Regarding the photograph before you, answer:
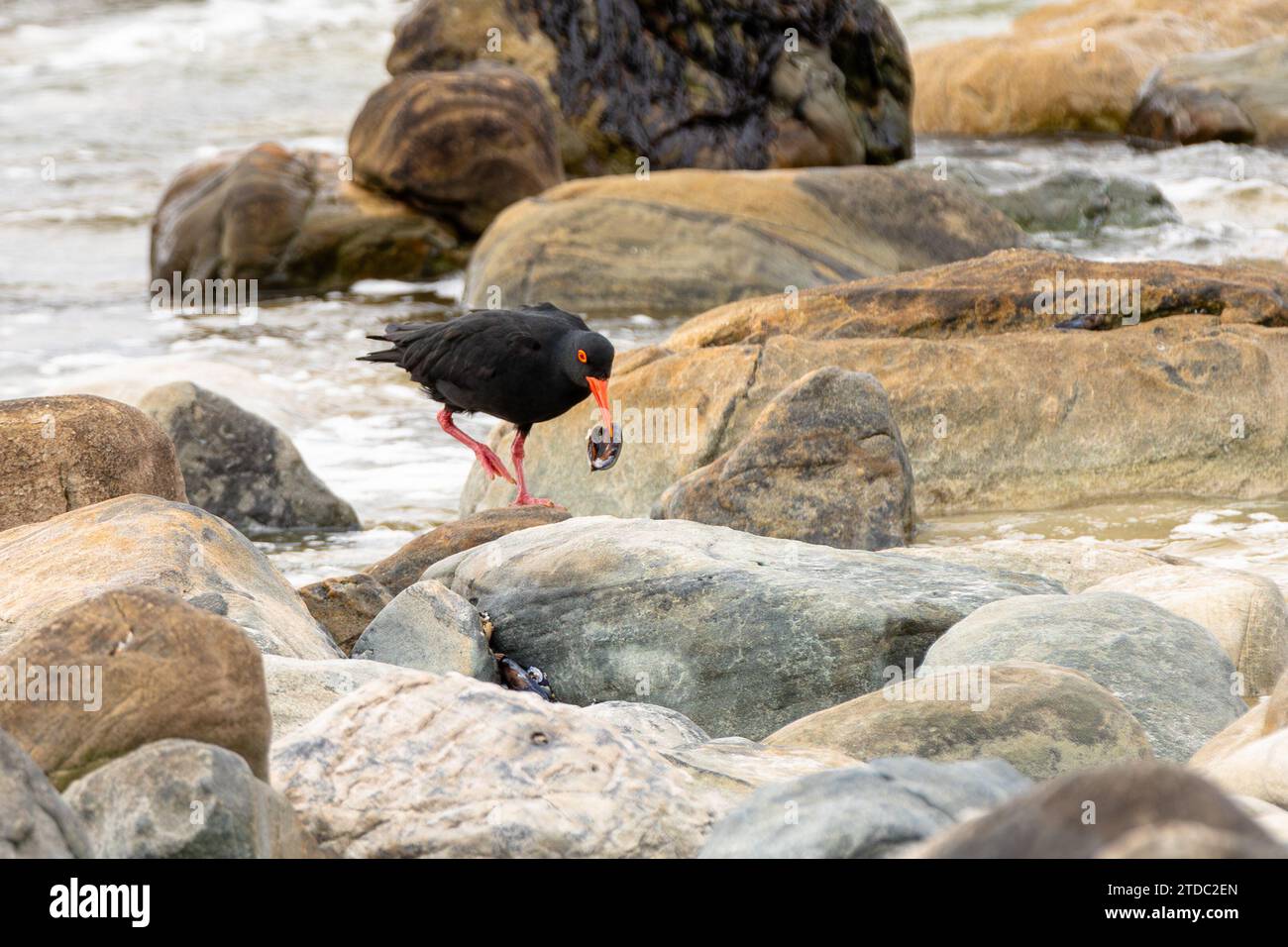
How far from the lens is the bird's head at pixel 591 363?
7.14 m

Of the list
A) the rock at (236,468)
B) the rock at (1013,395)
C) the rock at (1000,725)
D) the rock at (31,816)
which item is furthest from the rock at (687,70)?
the rock at (31,816)

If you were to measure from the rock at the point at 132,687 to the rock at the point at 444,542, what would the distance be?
2.97 meters

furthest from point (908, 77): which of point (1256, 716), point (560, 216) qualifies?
point (1256, 716)

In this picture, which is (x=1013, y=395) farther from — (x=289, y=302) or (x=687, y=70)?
(x=687, y=70)

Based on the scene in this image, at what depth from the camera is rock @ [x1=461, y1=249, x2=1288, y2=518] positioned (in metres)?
7.88

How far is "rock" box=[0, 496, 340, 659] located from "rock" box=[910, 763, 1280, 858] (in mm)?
2880

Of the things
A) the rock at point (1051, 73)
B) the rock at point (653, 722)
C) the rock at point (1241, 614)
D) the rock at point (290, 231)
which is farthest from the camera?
the rock at point (1051, 73)

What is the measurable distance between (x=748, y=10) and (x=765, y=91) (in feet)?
3.32

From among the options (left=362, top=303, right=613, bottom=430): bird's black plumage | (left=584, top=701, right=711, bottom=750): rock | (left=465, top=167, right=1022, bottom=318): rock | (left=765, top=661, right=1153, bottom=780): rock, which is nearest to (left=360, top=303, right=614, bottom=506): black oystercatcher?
(left=362, top=303, right=613, bottom=430): bird's black plumage

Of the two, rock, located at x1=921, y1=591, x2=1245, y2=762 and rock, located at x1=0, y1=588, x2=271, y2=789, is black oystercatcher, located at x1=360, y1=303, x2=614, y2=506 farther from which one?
rock, located at x1=0, y1=588, x2=271, y2=789

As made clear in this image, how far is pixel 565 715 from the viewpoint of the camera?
11.8 ft

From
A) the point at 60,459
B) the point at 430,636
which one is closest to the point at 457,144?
the point at 60,459

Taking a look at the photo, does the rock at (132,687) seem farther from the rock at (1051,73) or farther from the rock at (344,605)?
the rock at (1051,73)
